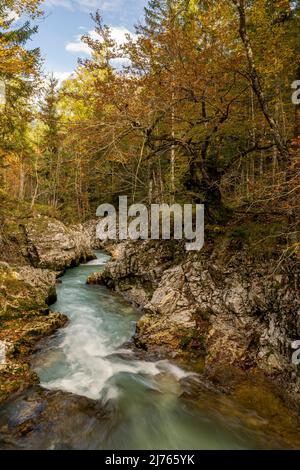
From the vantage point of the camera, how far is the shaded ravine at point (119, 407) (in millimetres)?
4844

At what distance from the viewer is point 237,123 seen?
9.66m

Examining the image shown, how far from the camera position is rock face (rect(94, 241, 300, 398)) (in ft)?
20.5

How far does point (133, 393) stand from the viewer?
20.2 feet

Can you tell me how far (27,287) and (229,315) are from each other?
6.15 metres

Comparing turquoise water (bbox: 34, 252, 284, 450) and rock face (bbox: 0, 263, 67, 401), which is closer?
turquoise water (bbox: 34, 252, 284, 450)

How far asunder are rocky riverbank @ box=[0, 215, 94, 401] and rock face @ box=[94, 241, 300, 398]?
280cm

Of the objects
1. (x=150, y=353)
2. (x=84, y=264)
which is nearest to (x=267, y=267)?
(x=150, y=353)

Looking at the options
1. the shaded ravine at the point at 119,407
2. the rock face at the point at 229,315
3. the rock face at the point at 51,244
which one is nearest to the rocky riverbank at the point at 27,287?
the rock face at the point at 51,244

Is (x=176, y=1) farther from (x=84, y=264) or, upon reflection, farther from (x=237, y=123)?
(x=84, y=264)

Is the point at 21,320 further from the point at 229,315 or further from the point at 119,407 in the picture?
the point at 229,315

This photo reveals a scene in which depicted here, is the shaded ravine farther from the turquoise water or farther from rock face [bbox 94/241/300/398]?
rock face [bbox 94/241/300/398]

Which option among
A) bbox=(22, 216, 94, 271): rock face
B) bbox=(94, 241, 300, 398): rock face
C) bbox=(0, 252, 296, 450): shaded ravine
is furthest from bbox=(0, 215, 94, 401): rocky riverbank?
bbox=(94, 241, 300, 398): rock face

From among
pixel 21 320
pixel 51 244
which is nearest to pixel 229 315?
pixel 21 320

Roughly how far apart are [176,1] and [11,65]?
11.8m
